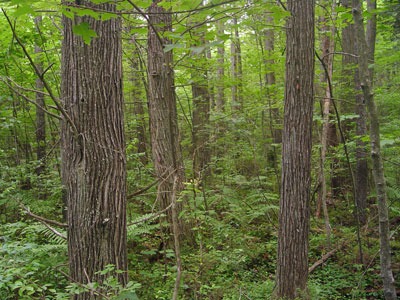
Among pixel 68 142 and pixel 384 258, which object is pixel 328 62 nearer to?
pixel 384 258

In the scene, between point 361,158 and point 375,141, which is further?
point 361,158

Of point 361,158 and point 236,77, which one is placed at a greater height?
point 236,77

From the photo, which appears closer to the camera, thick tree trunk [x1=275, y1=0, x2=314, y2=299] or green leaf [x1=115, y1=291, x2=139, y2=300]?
green leaf [x1=115, y1=291, x2=139, y2=300]

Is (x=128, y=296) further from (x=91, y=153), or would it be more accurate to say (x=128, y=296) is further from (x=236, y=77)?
(x=236, y=77)

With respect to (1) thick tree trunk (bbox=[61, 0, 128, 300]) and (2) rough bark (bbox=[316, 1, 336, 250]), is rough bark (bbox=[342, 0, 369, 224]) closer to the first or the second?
(2) rough bark (bbox=[316, 1, 336, 250])

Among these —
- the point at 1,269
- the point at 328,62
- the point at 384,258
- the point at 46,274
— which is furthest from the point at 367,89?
the point at 328,62

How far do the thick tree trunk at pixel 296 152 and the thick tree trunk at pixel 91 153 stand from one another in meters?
2.40

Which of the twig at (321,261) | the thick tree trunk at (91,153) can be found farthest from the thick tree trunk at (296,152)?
the thick tree trunk at (91,153)

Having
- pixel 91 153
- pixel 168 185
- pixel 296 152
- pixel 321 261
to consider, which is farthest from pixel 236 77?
pixel 91 153

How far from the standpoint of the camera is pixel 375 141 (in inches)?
82.9

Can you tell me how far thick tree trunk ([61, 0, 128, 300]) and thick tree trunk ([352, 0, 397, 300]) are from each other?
2.07 metres

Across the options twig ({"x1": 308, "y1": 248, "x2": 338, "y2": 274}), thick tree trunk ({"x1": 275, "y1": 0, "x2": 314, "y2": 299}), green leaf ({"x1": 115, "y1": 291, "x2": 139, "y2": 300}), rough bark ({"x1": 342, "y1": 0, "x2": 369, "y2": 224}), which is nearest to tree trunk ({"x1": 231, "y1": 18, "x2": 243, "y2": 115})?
thick tree trunk ({"x1": 275, "y1": 0, "x2": 314, "y2": 299})

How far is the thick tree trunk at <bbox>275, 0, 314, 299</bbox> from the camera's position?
3881 mm

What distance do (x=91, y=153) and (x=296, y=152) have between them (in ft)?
8.81
